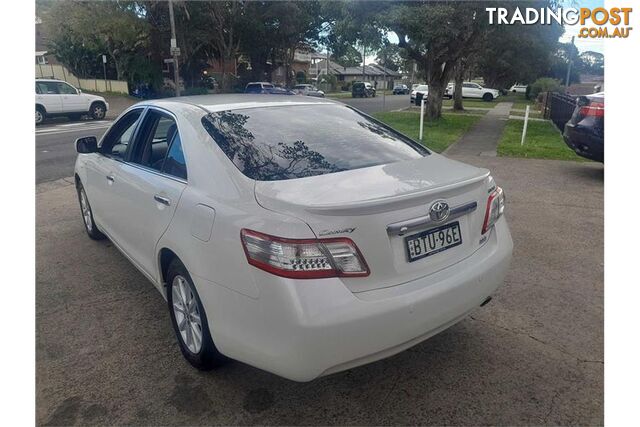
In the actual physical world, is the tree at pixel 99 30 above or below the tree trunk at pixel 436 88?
above

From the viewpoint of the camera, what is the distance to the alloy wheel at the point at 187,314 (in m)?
2.74

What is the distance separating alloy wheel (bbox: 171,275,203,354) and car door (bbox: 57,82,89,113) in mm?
18445

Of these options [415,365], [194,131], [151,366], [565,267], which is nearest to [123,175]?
[194,131]

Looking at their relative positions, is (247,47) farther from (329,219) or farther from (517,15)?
(329,219)

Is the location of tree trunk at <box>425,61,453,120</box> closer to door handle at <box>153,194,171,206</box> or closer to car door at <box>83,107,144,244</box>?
car door at <box>83,107,144,244</box>

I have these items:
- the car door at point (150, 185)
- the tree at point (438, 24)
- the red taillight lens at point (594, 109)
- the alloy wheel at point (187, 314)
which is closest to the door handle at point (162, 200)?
the car door at point (150, 185)

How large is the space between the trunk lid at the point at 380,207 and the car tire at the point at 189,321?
0.80 m

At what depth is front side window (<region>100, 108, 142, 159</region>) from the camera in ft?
13.3

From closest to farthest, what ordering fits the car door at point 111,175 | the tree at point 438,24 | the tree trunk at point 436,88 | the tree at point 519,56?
the car door at point 111,175, the tree at point 438,24, the tree trunk at point 436,88, the tree at point 519,56

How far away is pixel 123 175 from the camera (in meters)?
3.64

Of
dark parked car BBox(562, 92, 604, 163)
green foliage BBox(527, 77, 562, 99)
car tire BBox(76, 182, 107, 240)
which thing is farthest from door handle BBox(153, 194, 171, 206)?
green foliage BBox(527, 77, 562, 99)

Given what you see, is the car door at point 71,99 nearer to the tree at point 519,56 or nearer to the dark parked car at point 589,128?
the tree at point 519,56

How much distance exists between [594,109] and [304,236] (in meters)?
7.49

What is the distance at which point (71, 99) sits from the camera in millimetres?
18500
